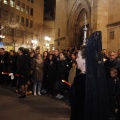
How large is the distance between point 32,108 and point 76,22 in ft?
62.1

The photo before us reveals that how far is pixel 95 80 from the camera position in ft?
10.7

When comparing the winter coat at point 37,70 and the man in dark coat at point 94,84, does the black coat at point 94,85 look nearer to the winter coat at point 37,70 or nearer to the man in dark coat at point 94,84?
the man in dark coat at point 94,84

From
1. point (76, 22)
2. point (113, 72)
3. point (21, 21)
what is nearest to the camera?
point (113, 72)

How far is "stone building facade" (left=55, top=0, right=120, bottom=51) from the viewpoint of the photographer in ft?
68.8

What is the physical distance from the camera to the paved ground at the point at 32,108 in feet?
27.4

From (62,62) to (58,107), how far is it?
280 centimetres

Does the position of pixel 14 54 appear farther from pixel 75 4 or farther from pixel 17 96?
pixel 75 4

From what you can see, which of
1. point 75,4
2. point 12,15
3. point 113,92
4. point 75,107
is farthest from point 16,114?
point 12,15

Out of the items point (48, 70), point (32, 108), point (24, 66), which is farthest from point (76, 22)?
point (32, 108)

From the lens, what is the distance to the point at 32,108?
376 inches

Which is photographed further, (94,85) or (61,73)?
(61,73)

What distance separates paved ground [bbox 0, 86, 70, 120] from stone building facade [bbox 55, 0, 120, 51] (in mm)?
10861

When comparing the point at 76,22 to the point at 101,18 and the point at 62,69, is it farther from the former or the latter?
the point at 62,69

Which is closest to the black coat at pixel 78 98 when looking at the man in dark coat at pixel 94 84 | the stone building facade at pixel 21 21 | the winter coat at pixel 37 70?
the man in dark coat at pixel 94 84
